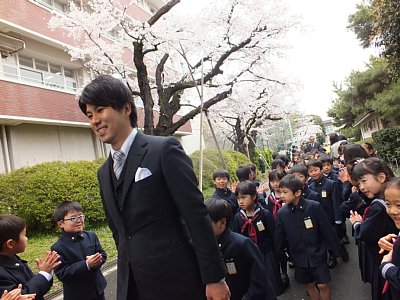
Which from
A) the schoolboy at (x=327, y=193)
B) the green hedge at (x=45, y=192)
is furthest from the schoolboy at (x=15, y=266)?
the green hedge at (x=45, y=192)

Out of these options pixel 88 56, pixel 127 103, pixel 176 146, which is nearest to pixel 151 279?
pixel 176 146

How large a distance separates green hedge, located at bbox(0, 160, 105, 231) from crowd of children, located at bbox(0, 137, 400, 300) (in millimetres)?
5839

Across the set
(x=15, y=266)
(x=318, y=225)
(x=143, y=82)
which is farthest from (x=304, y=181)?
(x=143, y=82)

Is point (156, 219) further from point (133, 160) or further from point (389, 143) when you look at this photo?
point (389, 143)

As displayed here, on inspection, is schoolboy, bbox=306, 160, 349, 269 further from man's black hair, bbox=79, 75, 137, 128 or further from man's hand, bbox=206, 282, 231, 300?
man's black hair, bbox=79, 75, 137, 128

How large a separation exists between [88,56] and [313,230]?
12.7m

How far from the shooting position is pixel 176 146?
Answer: 6.11 ft

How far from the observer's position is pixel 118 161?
197cm

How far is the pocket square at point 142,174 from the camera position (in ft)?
5.89

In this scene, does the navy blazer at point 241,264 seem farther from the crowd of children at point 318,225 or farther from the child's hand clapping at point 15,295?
the child's hand clapping at point 15,295

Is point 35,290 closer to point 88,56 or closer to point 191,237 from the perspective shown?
point 191,237

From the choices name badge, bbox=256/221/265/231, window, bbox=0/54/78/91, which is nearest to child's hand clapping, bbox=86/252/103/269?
name badge, bbox=256/221/265/231

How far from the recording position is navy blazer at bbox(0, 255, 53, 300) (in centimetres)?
233

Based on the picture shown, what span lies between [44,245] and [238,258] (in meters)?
6.42
